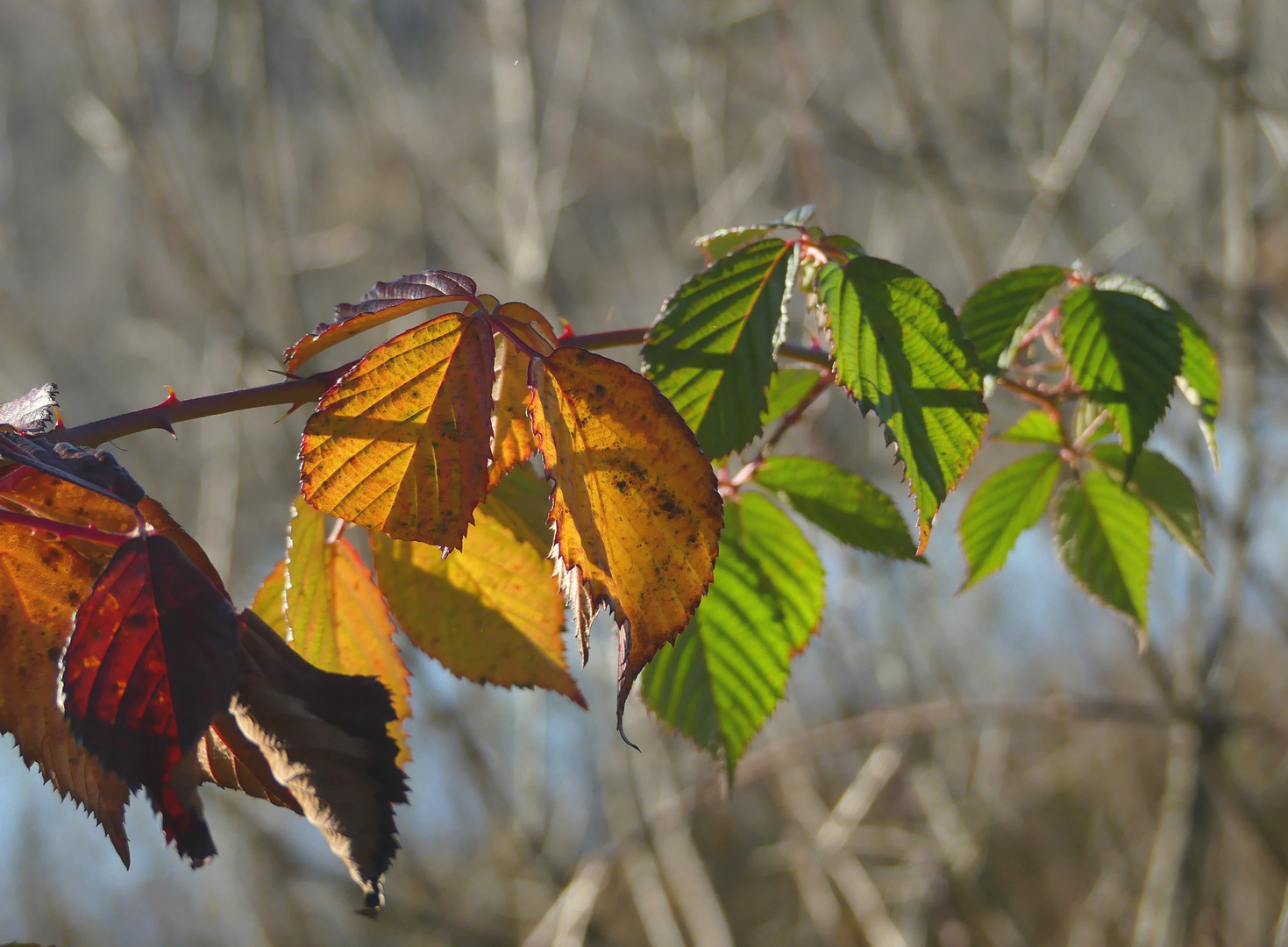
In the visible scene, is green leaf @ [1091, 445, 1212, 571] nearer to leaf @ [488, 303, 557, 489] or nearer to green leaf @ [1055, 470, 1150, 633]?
green leaf @ [1055, 470, 1150, 633]

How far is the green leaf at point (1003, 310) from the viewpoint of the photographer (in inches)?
21.9

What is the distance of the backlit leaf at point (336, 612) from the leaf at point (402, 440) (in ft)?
0.43

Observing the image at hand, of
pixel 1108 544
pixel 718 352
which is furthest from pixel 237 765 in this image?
pixel 1108 544

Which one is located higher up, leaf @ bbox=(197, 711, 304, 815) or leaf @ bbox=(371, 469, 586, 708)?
leaf @ bbox=(371, 469, 586, 708)

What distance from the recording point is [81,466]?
0.32 meters

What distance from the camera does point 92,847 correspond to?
134 inches

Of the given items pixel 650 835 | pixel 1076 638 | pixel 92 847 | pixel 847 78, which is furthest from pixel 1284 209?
pixel 92 847

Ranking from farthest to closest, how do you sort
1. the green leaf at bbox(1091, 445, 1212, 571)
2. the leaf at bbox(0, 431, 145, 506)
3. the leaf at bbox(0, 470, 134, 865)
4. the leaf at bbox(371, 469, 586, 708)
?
1. the green leaf at bbox(1091, 445, 1212, 571)
2. the leaf at bbox(371, 469, 586, 708)
3. the leaf at bbox(0, 470, 134, 865)
4. the leaf at bbox(0, 431, 145, 506)

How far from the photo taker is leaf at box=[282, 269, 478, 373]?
0.40 m

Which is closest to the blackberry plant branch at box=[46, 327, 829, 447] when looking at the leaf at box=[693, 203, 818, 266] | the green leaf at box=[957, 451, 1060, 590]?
the leaf at box=[693, 203, 818, 266]

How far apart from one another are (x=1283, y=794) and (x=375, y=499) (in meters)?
5.05

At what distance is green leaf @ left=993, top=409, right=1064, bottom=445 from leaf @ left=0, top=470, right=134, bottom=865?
1.93 feet

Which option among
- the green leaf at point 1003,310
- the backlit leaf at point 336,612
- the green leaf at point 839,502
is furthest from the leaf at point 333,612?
the green leaf at point 1003,310

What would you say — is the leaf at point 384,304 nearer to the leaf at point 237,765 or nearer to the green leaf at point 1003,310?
the leaf at point 237,765
